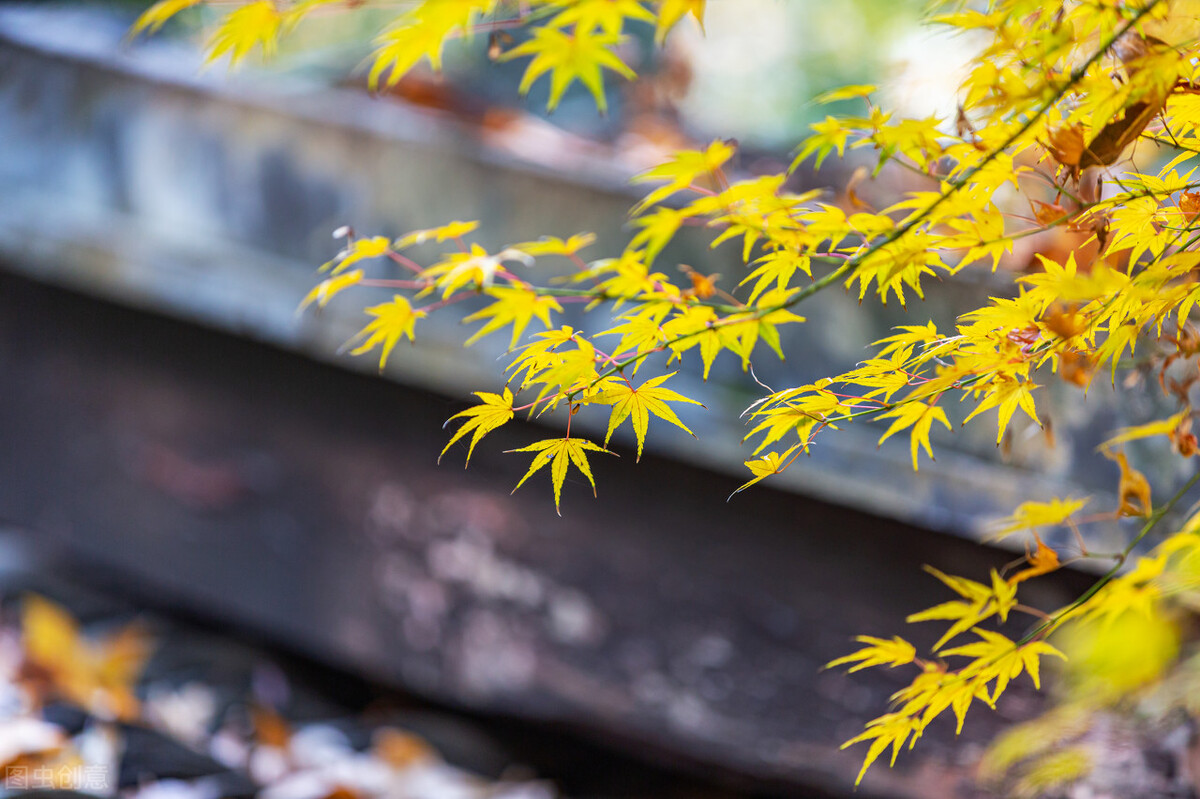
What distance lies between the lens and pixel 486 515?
5.41ft

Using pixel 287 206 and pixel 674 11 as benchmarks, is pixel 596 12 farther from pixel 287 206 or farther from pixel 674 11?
pixel 287 206

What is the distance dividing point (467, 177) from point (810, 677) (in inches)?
44.6

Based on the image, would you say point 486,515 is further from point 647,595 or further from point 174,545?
point 174,545

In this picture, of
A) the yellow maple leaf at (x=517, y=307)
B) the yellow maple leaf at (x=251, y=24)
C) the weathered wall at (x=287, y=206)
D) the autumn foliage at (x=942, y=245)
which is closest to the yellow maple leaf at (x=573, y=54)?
the autumn foliage at (x=942, y=245)

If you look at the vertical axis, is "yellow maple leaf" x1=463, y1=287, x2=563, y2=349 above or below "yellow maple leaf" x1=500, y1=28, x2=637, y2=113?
below

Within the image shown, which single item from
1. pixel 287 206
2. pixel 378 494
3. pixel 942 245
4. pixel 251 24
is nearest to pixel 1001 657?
pixel 942 245

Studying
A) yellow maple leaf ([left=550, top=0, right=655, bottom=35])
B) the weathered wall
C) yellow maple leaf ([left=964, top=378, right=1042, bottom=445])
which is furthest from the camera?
the weathered wall

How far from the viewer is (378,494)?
1734mm

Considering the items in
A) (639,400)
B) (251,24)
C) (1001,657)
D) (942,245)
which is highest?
(251,24)

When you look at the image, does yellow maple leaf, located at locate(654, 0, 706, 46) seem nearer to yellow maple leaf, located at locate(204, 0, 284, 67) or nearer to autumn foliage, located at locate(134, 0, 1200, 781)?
autumn foliage, located at locate(134, 0, 1200, 781)

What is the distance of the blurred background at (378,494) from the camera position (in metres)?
1.40

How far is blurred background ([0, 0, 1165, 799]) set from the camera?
4.60ft

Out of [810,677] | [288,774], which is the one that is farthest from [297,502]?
[810,677]

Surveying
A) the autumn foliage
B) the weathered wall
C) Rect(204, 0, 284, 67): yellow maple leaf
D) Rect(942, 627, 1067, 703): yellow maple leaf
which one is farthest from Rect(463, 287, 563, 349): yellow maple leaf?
the weathered wall
